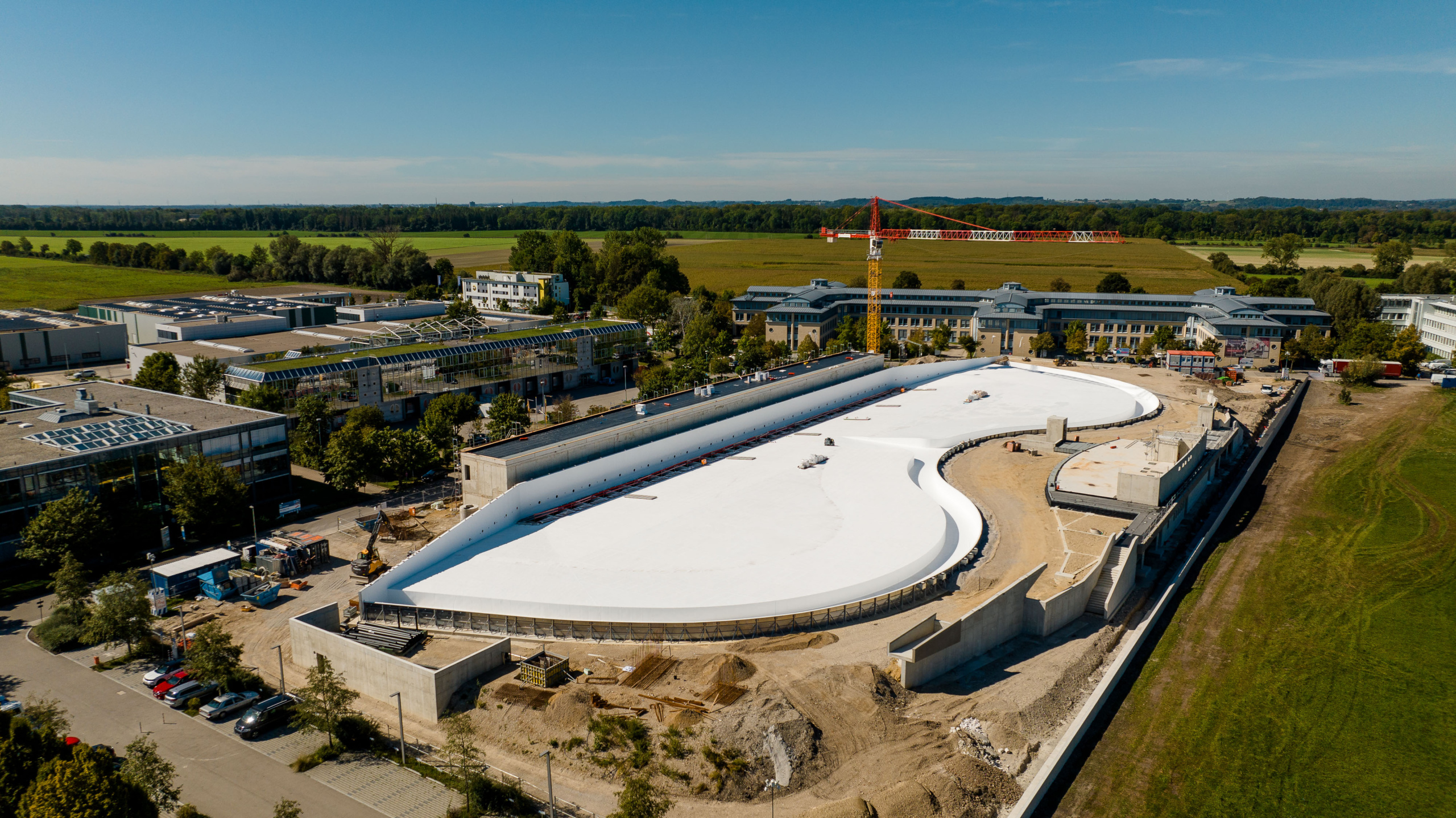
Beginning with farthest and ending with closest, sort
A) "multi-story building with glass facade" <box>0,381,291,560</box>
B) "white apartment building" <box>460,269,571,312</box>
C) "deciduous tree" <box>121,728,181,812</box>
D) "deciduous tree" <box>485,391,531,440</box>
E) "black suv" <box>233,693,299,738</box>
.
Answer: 1. "white apartment building" <box>460,269,571,312</box>
2. "deciduous tree" <box>485,391,531,440</box>
3. "multi-story building with glass facade" <box>0,381,291,560</box>
4. "black suv" <box>233,693,299,738</box>
5. "deciduous tree" <box>121,728,181,812</box>

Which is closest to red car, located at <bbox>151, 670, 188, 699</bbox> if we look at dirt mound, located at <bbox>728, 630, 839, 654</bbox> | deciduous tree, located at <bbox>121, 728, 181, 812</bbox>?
deciduous tree, located at <bbox>121, 728, 181, 812</bbox>

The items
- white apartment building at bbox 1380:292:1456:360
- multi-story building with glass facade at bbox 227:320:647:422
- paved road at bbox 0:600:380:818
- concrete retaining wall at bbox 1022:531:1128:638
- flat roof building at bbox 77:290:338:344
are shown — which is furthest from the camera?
white apartment building at bbox 1380:292:1456:360

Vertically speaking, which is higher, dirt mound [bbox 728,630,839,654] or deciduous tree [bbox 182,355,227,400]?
deciduous tree [bbox 182,355,227,400]

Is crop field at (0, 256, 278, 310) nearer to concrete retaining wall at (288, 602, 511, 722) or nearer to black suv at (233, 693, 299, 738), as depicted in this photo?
concrete retaining wall at (288, 602, 511, 722)

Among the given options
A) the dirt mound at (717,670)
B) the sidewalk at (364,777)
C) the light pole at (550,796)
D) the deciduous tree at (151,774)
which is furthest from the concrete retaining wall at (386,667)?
the deciduous tree at (151,774)

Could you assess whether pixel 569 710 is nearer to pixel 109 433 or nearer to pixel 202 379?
pixel 109 433

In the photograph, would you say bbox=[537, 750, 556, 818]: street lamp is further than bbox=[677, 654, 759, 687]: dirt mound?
Result: No
